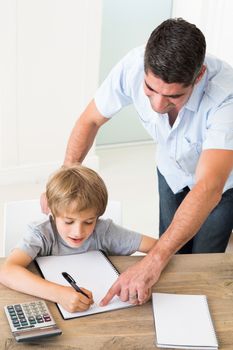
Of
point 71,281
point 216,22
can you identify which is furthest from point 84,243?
point 216,22

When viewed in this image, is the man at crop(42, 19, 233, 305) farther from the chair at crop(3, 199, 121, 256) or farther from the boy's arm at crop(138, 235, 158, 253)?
the chair at crop(3, 199, 121, 256)

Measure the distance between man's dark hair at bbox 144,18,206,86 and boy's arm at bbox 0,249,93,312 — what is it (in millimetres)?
608

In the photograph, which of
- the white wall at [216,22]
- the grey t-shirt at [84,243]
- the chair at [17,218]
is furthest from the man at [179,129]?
the white wall at [216,22]

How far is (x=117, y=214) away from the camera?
1.90 meters

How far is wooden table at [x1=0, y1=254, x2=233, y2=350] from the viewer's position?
124 centimetres

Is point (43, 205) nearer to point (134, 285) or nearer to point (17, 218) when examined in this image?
point (17, 218)

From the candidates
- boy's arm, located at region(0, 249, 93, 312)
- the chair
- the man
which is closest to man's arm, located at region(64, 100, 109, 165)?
the man

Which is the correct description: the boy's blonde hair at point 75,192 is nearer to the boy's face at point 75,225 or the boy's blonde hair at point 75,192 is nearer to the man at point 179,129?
the boy's face at point 75,225

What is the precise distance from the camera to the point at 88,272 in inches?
59.2

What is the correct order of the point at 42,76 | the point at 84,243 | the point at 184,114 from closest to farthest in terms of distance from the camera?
1. the point at 84,243
2. the point at 184,114
3. the point at 42,76

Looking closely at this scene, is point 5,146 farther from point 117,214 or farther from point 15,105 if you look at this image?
point 117,214

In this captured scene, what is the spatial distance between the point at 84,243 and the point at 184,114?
518 mm

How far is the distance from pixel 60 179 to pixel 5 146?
221 centimetres

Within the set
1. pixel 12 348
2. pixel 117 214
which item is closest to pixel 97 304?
pixel 12 348
